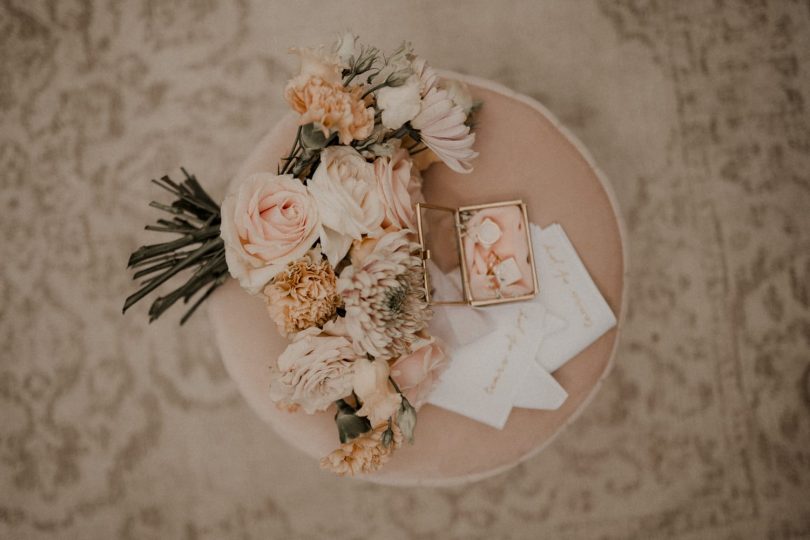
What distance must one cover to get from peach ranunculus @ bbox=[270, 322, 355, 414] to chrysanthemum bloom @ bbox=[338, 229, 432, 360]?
0.10 ft

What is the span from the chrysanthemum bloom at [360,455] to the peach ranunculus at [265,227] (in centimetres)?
25

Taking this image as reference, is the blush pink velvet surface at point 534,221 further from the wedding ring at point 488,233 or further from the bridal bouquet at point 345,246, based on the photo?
the bridal bouquet at point 345,246

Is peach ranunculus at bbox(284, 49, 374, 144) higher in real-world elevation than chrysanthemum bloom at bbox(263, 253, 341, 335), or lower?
higher

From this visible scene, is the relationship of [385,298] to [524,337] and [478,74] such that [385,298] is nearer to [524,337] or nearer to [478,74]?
[524,337]

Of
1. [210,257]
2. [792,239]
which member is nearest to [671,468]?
[792,239]

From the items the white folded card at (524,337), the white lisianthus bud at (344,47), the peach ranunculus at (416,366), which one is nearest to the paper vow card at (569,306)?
the white folded card at (524,337)

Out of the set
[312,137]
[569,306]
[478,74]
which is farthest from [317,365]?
[478,74]

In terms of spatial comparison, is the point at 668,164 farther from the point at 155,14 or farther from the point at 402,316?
the point at 155,14

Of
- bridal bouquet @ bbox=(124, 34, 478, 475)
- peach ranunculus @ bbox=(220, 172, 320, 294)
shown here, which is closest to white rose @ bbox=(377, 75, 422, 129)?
bridal bouquet @ bbox=(124, 34, 478, 475)

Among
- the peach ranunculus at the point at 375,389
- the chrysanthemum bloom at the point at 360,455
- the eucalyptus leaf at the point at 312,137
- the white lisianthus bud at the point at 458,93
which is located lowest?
the chrysanthemum bloom at the point at 360,455

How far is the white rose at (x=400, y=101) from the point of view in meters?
0.71

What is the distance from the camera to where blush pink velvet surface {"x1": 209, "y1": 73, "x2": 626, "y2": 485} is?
1019 millimetres

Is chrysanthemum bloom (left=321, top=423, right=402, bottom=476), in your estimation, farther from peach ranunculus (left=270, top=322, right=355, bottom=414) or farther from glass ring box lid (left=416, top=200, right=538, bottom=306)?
glass ring box lid (left=416, top=200, right=538, bottom=306)

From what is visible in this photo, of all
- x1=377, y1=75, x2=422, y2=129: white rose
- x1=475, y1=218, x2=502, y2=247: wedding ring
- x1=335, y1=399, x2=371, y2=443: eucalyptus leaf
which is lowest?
x1=335, y1=399, x2=371, y2=443: eucalyptus leaf
